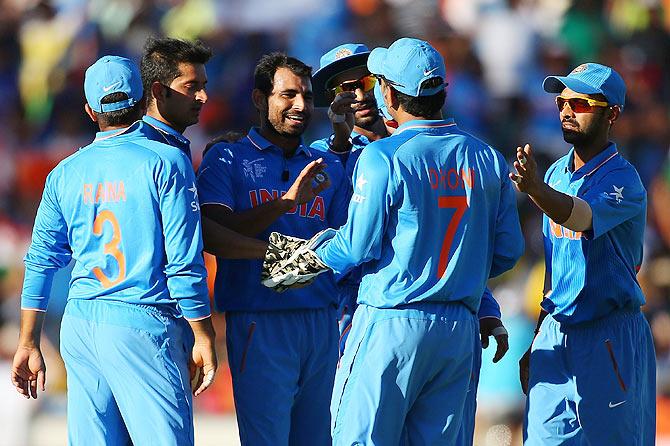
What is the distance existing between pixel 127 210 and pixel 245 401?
114 cm

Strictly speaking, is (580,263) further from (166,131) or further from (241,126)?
(241,126)

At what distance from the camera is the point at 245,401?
544 cm

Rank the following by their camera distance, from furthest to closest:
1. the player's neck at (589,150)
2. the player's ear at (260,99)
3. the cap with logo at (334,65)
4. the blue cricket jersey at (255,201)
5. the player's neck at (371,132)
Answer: the player's neck at (371,132) → the cap with logo at (334,65) → the player's ear at (260,99) → the player's neck at (589,150) → the blue cricket jersey at (255,201)

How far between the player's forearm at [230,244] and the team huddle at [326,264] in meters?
0.01

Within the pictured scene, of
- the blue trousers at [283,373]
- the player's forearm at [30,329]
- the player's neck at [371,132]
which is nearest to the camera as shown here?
the player's forearm at [30,329]

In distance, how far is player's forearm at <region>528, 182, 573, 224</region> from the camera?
489 cm

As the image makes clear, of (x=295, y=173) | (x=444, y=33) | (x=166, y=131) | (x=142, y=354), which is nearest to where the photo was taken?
(x=142, y=354)

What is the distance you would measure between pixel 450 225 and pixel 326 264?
56cm

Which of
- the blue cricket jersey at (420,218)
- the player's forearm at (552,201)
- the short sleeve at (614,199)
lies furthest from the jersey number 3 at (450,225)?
the short sleeve at (614,199)

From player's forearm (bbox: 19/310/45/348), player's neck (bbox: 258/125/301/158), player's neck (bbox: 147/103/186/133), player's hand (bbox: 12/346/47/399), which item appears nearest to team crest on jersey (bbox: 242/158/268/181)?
player's neck (bbox: 258/125/301/158)

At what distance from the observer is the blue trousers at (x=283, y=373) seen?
213 inches

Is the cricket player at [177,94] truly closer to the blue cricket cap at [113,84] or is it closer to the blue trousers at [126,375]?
the blue cricket cap at [113,84]

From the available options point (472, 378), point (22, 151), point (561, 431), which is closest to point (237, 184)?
point (472, 378)

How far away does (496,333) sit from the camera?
5.58 meters
